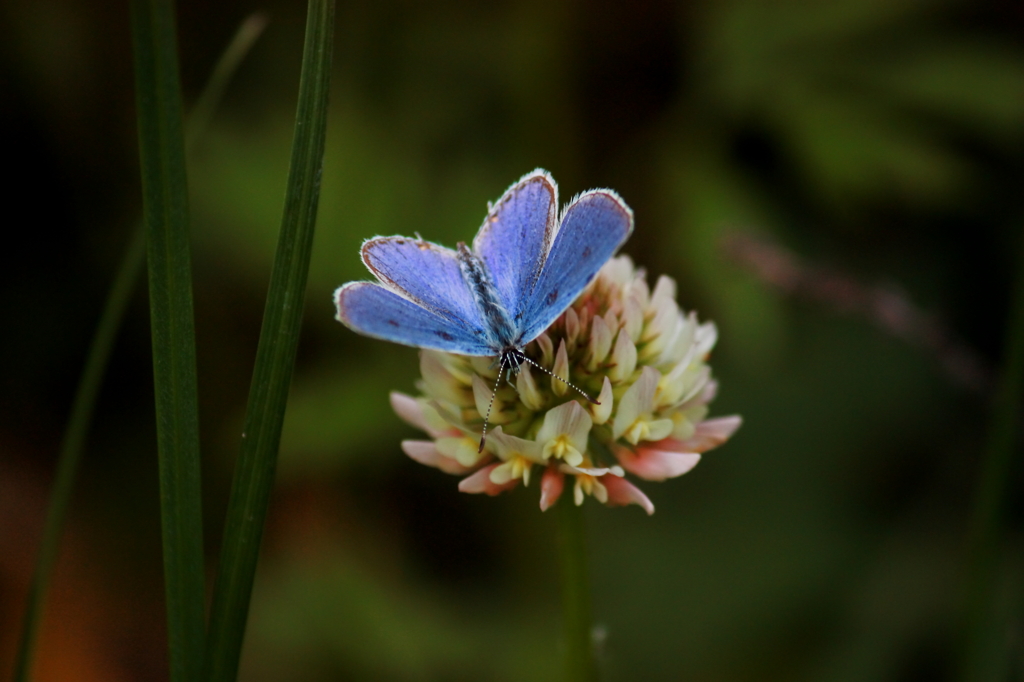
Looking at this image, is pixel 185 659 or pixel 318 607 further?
pixel 318 607

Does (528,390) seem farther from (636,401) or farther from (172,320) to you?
(172,320)

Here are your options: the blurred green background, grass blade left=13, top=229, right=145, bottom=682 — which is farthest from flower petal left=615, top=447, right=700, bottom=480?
the blurred green background

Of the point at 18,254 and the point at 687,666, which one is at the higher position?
the point at 18,254

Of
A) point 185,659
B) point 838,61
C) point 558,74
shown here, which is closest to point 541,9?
Answer: point 558,74

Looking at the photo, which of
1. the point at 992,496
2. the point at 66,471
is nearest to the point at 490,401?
the point at 66,471

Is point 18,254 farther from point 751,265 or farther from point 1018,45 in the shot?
point 1018,45

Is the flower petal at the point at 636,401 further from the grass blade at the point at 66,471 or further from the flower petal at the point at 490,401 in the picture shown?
the grass blade at the point at 66,471

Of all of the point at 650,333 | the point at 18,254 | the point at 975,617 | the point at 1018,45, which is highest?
the point at 1018,45

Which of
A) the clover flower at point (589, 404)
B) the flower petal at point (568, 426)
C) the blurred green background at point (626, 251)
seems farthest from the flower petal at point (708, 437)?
the blurred green background at point (626, 251)
